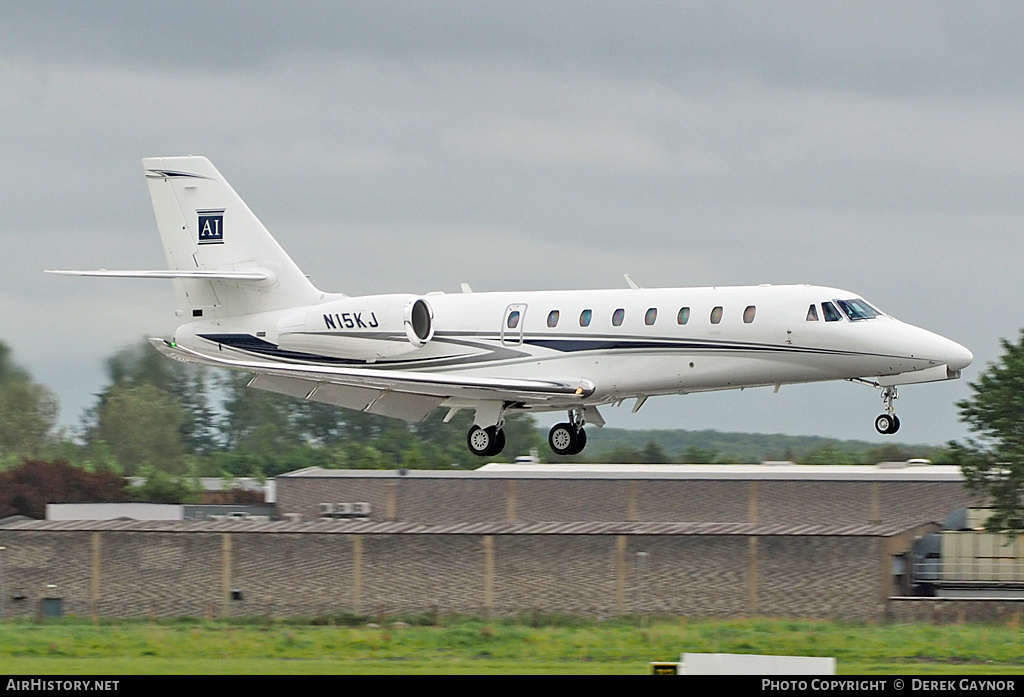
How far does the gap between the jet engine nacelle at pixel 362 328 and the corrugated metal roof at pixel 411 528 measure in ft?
50.4

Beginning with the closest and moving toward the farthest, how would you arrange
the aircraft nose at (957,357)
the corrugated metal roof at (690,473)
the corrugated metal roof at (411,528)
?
the aircraft nose at (957,357), the corrugated metal roof at (411,528), the corrugated metal roof at (690,473)

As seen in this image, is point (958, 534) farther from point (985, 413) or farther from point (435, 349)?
point (435, 349)

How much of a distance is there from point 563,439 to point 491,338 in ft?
7.91

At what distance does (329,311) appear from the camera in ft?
118

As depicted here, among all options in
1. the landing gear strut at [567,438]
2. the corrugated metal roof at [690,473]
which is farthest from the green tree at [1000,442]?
the landing gear strut at [567,438]

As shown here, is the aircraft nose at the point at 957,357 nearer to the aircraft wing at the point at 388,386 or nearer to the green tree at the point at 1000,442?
the aircraft wing at the point at 388,386

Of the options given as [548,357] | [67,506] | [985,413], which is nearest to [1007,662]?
[548,357]

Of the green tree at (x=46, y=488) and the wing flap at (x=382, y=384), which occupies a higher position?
the wing flap at (x=382, y=384)

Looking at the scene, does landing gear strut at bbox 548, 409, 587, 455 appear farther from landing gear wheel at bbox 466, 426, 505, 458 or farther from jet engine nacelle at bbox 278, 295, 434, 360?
jet engine nacelle at bbox 278, 295, 434, 360

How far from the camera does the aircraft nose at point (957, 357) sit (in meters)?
31.1

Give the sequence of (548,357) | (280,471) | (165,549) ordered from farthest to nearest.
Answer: (280,471), (165,549), (548,357)

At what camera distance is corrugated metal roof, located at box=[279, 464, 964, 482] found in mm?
59312

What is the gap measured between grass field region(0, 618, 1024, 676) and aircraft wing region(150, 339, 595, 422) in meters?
5.28

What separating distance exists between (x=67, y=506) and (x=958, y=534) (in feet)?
91.8
